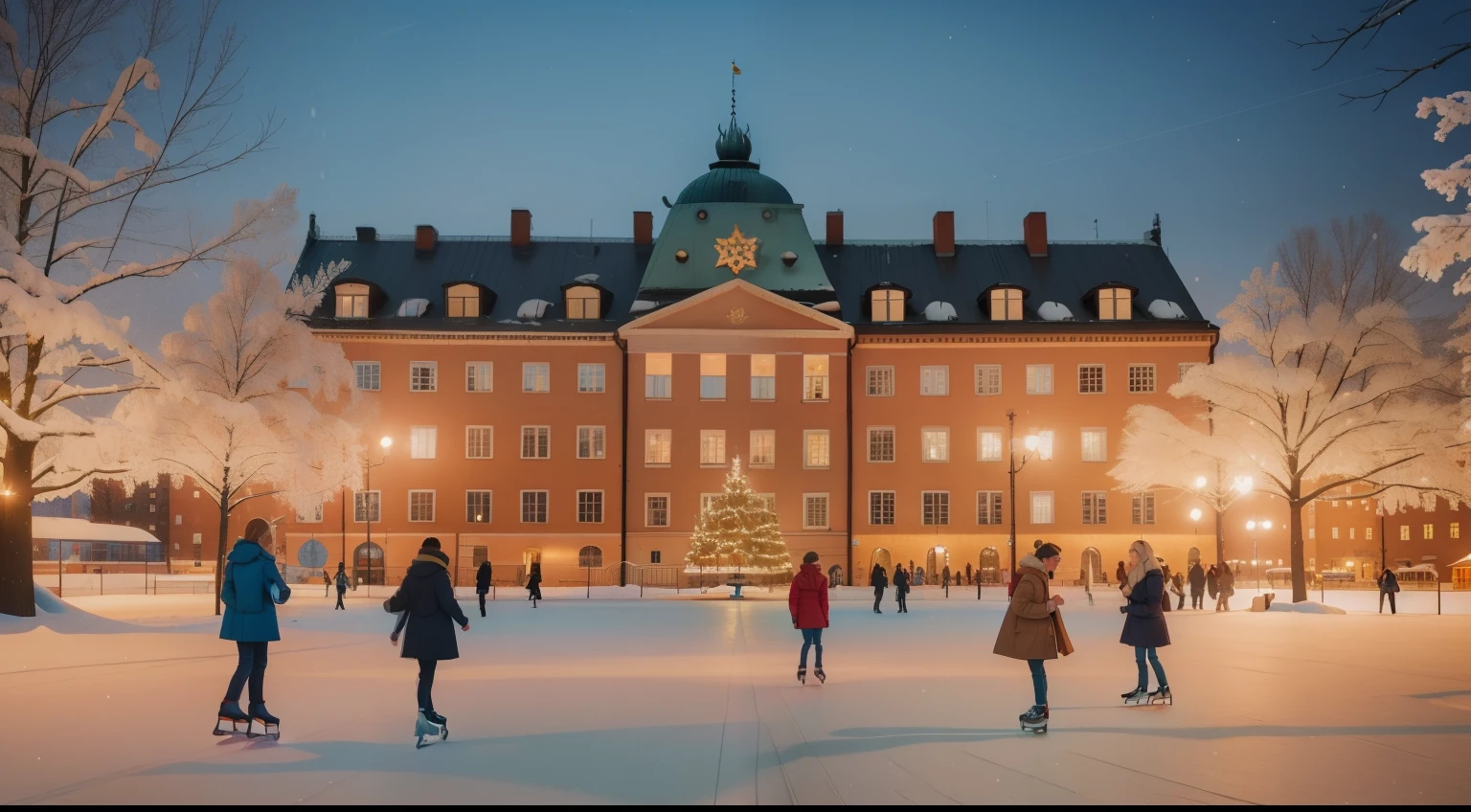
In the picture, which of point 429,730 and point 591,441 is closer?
point 429,730

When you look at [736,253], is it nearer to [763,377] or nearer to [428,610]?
[763,377]

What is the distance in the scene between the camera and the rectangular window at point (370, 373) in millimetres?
61438

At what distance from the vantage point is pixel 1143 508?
203 ft

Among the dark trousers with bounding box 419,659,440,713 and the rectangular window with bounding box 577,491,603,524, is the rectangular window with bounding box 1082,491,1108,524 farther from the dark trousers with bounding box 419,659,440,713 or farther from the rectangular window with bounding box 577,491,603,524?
the dark trousers with bounding box 419,659,440,713

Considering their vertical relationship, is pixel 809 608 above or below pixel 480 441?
below

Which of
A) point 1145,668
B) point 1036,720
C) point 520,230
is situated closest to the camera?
point 1036,720

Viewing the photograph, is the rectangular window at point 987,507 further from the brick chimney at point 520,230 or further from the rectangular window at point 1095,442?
the brick chimney at point 520,230

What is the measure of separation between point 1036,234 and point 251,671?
199ft

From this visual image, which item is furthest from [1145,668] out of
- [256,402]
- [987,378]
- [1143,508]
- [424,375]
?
[424,375]

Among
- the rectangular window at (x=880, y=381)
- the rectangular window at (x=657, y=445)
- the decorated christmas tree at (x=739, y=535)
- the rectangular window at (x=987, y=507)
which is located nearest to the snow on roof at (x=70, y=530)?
the rectangular window at (x=657, y=445)

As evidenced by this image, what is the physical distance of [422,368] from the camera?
203 ft

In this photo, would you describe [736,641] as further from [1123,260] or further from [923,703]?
[1123,260]

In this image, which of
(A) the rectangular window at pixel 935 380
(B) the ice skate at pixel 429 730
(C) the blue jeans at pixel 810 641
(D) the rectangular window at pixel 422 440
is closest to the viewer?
(B) the ice skate at pixel 429 730

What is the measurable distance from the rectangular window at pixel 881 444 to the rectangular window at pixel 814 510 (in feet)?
10.3
